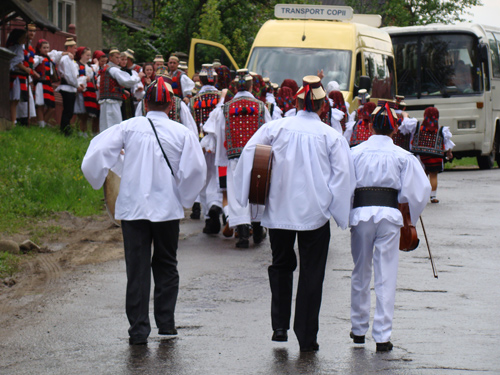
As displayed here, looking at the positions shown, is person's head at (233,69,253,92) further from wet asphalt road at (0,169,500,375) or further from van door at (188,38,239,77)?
van door at (188,38,239,77)

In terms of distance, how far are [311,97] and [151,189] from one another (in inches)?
50.5

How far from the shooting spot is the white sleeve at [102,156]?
7172 millimetres

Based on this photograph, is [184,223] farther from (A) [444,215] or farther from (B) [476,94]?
(B) [476,94]

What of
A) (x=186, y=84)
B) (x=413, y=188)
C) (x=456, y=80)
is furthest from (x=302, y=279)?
(x=456, y=80)

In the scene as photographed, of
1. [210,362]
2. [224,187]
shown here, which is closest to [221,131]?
[224,187]

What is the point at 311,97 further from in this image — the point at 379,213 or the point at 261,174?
the point at 379,213

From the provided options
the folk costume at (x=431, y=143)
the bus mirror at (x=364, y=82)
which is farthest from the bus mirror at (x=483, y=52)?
the folk costume at (x=431, y=143)

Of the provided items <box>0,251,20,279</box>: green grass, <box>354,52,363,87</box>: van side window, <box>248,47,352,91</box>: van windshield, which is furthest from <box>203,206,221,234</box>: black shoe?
<box>354,52,363,87</box>: van side window

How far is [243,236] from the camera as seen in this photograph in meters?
11.6

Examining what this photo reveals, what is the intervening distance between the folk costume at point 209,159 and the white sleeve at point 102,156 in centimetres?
530

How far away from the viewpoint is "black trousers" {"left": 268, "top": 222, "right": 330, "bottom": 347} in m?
6.80

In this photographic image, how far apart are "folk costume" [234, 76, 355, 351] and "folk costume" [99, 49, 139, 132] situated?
11565mm

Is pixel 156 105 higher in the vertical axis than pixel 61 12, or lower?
lower

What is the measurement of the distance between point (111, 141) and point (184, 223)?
263 inches
